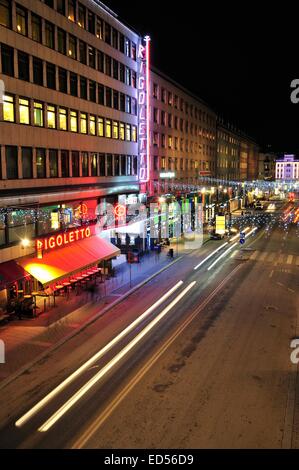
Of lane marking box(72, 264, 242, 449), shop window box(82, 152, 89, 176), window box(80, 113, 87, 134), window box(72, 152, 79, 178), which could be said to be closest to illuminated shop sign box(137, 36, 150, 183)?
window box(80, 113, 87, 134)

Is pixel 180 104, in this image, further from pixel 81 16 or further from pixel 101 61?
pixel 81 16

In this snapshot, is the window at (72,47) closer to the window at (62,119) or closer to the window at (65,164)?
the window at (62,119)

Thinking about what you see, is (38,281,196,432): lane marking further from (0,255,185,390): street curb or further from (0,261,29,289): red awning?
(0,261,29,289): red awning

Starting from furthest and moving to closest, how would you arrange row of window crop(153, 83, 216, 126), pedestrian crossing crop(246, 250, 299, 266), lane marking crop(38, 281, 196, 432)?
1. row of window crop(153, 83, 216, 126)
2. pedestrian crossing crop(246, 250, 299, 266)
3. lane marking crop(38, 281, 196, 432)

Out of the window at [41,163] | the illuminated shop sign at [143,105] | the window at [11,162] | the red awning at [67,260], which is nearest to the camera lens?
the red awning at [67,260]

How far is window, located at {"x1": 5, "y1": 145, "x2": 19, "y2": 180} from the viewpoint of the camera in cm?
2501

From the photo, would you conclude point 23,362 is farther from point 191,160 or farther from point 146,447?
point 191,160

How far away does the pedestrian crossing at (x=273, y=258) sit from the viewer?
136 ft

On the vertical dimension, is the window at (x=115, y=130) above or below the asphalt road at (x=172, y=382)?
above

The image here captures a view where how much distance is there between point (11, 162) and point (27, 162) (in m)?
1.59

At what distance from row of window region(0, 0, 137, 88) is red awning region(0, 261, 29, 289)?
12781mm

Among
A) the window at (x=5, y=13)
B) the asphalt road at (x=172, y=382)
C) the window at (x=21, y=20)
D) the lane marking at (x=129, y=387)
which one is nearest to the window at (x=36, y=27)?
the window at (x=21, y=20)

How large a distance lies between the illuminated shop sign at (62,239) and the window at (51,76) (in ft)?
30.0

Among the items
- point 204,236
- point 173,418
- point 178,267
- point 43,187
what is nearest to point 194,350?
point 173,418
